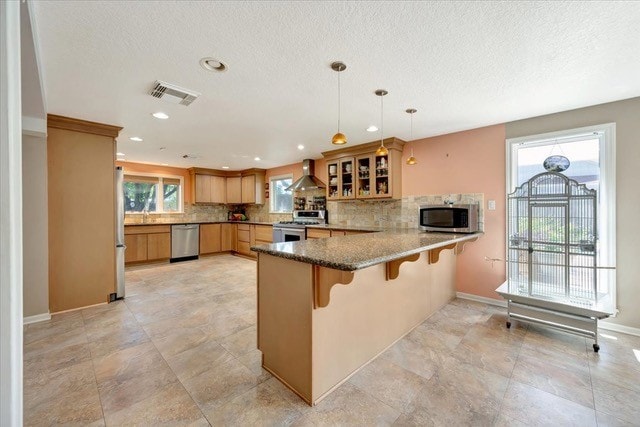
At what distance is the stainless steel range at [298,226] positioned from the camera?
204 inches

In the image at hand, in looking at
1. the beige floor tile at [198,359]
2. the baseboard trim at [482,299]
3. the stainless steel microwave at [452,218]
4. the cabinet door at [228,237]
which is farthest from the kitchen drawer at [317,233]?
the cabinet door at [228,237]

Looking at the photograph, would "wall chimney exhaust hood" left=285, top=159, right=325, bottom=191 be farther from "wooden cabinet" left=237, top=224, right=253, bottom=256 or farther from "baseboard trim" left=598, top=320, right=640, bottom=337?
"baseboard trim" left=598, top=320, right=640, bottom=337

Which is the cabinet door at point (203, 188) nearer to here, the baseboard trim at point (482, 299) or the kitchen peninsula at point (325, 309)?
the kitchen peninsula at point (325, 309)

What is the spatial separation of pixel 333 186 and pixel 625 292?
3831mm

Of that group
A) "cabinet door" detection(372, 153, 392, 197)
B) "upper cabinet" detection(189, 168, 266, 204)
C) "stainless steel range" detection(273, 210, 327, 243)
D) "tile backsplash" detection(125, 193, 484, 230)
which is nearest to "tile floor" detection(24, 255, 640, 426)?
"tile backsplash" detection(125, 193, 484, 230)

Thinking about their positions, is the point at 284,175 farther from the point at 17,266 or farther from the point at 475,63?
the point at 17,266

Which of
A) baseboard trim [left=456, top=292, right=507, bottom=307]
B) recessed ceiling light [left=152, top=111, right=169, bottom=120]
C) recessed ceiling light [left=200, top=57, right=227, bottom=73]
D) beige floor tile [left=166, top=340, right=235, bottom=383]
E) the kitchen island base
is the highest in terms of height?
recessed ceiling light [left=152, top=111, right=169, bottom=120]

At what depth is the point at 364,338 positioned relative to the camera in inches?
81.0

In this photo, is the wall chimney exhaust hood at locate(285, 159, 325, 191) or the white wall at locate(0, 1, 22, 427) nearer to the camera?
the white wall at locate(0, 1, 22, 427)

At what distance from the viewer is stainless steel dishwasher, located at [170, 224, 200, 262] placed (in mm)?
6027

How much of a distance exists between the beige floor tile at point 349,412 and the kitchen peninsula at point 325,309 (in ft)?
0.23

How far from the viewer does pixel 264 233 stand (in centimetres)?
628

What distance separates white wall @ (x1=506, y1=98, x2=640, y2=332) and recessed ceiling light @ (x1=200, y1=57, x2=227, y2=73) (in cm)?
365

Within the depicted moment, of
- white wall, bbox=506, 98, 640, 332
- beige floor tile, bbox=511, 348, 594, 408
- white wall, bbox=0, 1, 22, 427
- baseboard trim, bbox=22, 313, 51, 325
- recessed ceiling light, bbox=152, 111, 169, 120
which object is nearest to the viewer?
white wall, bbox=0, 1, 22, 427
